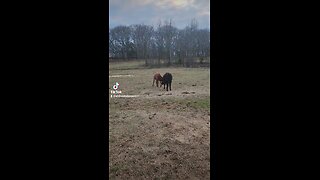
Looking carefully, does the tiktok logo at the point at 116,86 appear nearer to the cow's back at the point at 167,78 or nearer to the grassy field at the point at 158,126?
the grassy field at the point at 158,126

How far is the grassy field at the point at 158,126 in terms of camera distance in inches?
77.0

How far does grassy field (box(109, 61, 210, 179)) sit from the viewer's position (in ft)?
6.42

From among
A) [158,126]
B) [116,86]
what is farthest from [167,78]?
[116,86]

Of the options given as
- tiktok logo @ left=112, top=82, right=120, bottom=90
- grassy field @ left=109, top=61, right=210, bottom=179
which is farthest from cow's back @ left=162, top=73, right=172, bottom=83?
tiktok logo @ left=112, top=82, right=120, bottom=90

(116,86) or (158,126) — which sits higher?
(116,86)

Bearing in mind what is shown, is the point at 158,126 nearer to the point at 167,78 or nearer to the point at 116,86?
the point at 167,78

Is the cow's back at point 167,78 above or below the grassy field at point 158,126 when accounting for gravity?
above

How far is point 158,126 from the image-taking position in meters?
2.85

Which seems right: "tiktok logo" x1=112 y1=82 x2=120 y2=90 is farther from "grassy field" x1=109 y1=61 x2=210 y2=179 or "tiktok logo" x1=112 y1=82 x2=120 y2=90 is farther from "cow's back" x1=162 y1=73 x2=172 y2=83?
"cow's back" x1=162 y1=73 x2=172 y2=83

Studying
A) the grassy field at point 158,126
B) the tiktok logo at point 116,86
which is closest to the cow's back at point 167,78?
the grassy field at point 158,126
